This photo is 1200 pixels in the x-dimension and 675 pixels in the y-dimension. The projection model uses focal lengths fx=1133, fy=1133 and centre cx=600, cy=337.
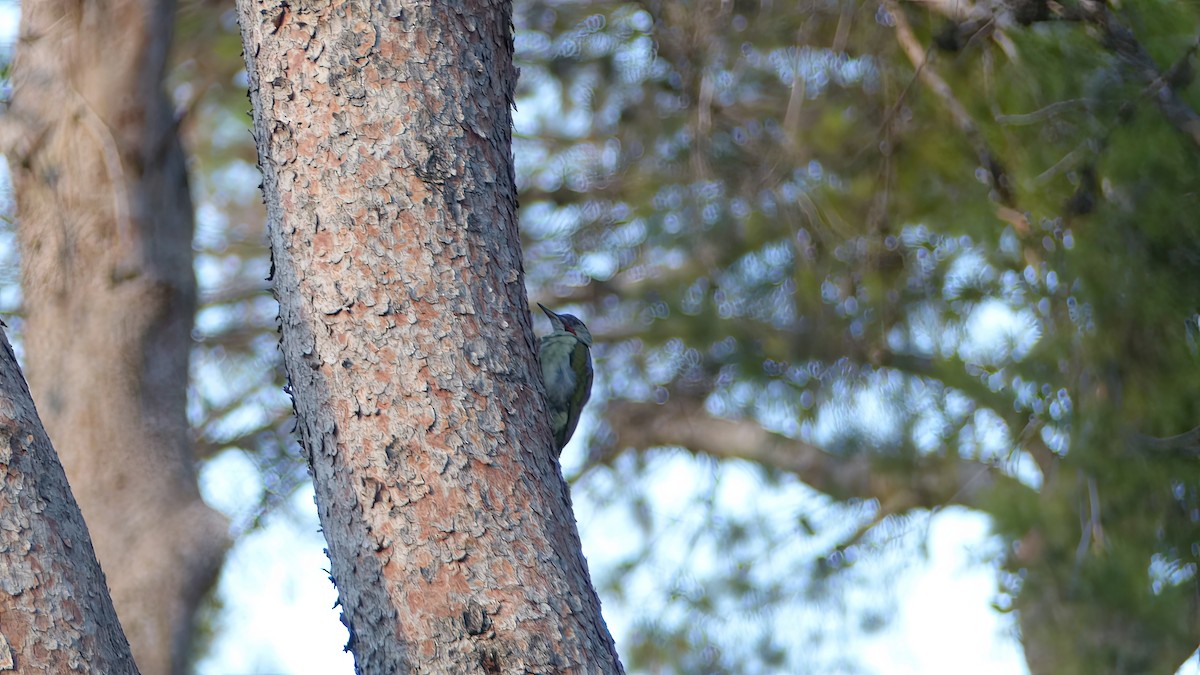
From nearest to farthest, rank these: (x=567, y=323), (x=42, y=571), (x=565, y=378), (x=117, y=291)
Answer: (x=42, y=571)
(x=565, y=378)
(x=117, y=291)
(x=567, y=323)

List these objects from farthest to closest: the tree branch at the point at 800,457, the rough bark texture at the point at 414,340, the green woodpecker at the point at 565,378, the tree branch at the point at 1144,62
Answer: the tree branch at the point at 800,457 → the green woodpecker at the point at 565,378 → the tree branch at the point at 1144,62 → the rough bark texture at the point at 414,340

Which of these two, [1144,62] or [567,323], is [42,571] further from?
[1144,62]

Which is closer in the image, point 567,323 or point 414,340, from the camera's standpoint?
point 414,340

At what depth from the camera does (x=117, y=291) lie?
3182mm

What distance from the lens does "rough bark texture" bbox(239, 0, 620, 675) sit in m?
1.56

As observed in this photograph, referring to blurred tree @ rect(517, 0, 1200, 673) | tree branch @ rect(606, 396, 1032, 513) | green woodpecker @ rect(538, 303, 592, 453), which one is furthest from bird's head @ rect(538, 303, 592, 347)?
tree branch @ rect(606, 396, 1032, 513)

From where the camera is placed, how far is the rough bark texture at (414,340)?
1.56 meters

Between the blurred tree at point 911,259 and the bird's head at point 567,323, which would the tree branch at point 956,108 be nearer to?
the blurred tree at point 911,259

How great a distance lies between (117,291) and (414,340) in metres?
1.89

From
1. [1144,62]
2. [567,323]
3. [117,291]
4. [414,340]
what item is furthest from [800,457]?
[414,340]

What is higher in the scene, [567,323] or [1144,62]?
[1144,62]

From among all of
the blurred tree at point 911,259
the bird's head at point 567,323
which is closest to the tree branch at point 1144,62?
the blurred tree at point 911,259

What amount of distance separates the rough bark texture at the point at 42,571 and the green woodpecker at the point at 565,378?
5.23ft

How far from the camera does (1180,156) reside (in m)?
2.88
